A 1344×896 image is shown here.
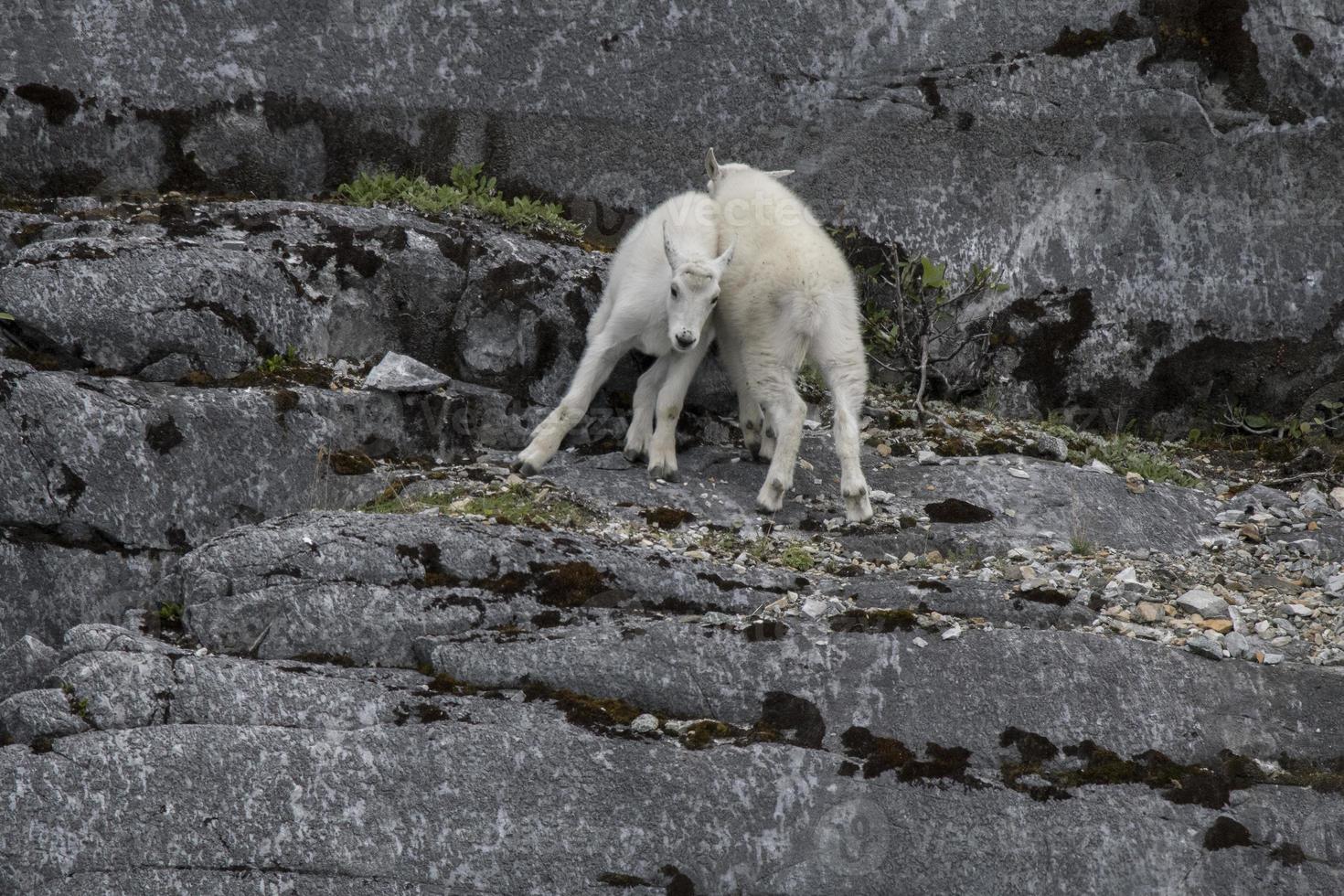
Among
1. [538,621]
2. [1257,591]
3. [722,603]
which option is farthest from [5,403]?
[1257,591]

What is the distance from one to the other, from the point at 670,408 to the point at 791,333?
1.12 m

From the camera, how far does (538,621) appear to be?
785cm

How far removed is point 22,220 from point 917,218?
317 inches

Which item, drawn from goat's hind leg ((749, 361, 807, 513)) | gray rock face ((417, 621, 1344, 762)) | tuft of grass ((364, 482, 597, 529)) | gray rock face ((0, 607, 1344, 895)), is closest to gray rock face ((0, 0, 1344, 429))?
goat's hind leg ((749, 361, 807, 513))

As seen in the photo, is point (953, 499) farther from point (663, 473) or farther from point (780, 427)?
point (663, 473)

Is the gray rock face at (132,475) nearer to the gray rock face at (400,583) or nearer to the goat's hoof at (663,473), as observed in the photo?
the gray rock face at (400,583)

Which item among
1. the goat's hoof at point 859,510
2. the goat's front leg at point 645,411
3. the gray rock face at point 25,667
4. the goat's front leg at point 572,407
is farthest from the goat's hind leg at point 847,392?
the gray rock face at point 25,667

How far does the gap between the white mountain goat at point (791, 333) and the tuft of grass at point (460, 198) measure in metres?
Answer: 2.55

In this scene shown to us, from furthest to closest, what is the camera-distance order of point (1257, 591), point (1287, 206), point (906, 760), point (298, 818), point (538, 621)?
point (1287, 206)
point (1257, 591)
point (538, 621)
point (906, 760)
point (298, 818)

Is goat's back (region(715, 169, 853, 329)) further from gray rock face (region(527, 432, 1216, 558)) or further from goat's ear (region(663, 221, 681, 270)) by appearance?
gray rock face (region(527, 432, 1216, 558))

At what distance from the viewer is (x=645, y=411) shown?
11141mm

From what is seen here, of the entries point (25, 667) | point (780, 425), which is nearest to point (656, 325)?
point (780, 425)

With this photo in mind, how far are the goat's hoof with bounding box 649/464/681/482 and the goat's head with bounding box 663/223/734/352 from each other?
913 mm

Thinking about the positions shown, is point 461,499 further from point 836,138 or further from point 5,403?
point 836,138
